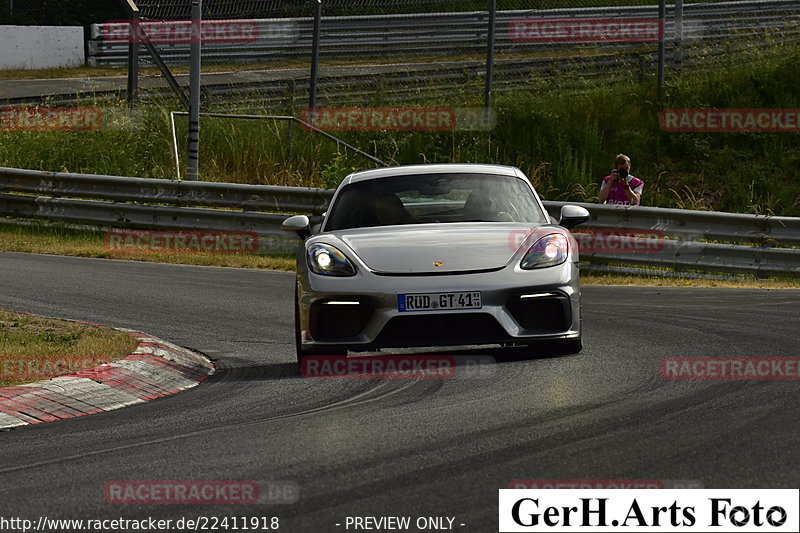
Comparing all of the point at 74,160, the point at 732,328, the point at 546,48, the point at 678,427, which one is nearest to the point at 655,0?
the point at 546,48

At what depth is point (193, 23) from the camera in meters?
19.4

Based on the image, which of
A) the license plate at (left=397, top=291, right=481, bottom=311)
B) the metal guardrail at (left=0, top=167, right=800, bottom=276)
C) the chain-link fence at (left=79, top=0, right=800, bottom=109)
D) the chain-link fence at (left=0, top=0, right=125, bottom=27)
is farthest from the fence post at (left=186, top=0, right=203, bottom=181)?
the chain-link fence at (left=0, top=0, right=125, bottom=27)

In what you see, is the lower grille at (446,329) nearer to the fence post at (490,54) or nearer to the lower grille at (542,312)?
the lower grille at (542,312)

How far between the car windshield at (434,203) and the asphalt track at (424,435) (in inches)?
43.5

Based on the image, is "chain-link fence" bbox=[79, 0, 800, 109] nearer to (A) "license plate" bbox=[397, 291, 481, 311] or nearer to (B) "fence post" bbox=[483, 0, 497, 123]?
(B) "fence post" bbox=[483, 0, 497, 123]

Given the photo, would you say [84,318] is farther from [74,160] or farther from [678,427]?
[74,160]

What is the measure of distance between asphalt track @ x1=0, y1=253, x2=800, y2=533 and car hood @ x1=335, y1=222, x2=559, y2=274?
698 millimetres

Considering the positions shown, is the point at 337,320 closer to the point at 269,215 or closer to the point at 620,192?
the point at 620,192

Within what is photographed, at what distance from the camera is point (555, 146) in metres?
22.2

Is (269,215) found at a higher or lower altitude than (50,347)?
higher

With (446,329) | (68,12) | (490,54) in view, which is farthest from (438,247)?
(68,12)

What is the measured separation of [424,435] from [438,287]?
1.99 m

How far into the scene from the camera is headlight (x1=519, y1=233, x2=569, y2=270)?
8.58 m

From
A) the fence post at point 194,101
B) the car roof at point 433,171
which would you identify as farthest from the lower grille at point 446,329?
the fence post at point 194,101
